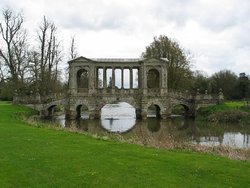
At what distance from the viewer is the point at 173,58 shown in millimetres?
52250

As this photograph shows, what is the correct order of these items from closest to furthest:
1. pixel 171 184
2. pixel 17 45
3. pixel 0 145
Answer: pixel 171 184 → pixel 0 145 → pixel 17 45

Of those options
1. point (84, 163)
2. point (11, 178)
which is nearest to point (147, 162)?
point (84, 163)

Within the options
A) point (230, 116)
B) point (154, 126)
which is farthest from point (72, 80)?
point (230, 116)

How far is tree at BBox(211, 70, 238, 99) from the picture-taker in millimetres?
68062

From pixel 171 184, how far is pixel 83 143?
7.30 metres

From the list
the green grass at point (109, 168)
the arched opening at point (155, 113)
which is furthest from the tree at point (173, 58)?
the green grass at point (109, 168)

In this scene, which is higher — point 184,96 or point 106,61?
point 106,61

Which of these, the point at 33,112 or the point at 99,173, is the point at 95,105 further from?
the point at 99,173

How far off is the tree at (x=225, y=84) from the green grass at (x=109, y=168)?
55877 millimetres

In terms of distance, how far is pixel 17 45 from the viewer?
161 ft

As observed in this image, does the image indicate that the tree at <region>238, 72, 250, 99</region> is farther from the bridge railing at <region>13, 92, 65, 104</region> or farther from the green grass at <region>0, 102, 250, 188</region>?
the green grass at <region>0, 102, 250, 188</region>

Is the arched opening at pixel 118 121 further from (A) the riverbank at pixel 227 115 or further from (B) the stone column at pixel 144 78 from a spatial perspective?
(A) the riverbank at pixel 227 115

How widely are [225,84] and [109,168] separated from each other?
208 ft

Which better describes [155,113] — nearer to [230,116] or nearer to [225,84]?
[230,116]
